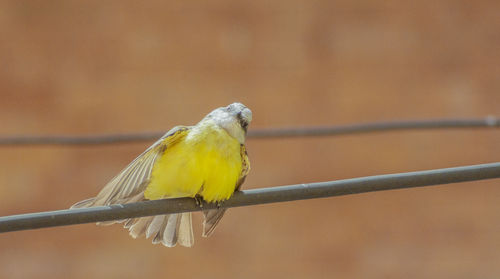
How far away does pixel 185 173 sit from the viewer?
8.24 feet

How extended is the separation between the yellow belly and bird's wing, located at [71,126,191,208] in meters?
0.02

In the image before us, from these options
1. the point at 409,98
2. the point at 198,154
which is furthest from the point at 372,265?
the point at 198,154

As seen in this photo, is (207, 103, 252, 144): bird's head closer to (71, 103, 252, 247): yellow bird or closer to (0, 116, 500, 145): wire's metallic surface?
(71, 103, 252, 247): yellow bird

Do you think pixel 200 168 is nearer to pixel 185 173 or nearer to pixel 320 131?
pixel 185 173

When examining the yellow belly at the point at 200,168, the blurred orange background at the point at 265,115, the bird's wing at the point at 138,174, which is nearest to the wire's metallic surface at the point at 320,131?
the bird's wing at the point at 138,174

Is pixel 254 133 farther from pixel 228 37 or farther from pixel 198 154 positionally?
pixel 228 37

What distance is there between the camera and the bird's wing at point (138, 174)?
2.54 meters

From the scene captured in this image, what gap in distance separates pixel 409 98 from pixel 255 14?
144 centimetres

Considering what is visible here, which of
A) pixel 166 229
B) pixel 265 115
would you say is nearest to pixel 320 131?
pixel 166 229

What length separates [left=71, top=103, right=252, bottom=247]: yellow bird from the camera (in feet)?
8.15

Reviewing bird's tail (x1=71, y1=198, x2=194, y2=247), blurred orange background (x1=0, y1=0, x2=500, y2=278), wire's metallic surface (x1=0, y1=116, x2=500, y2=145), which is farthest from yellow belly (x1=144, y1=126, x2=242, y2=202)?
blurred orange background (x1=0, y1=0, x2=500, y2=278)

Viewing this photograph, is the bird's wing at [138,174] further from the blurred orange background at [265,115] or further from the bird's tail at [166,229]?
the blurred orange background at [265,115]

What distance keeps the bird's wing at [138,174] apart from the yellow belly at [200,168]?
0.02 m

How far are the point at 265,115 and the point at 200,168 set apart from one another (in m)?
3.74
